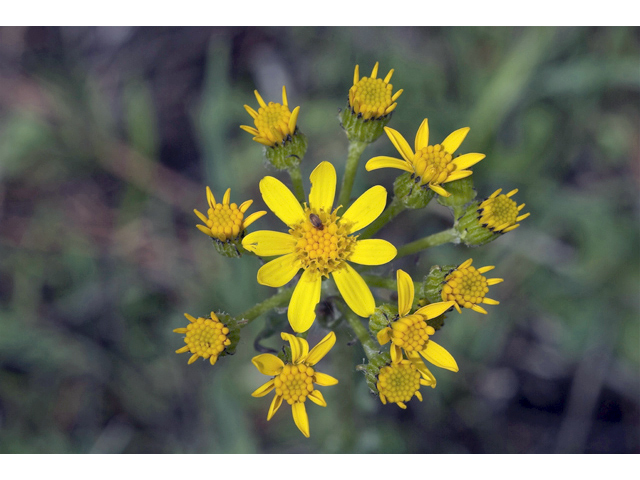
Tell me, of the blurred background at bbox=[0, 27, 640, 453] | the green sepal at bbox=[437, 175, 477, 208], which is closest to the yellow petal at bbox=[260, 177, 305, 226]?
the green sepal at bbox=[437, 175, 477, 208]

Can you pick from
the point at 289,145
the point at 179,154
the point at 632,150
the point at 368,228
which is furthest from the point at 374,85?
the point at 632,150

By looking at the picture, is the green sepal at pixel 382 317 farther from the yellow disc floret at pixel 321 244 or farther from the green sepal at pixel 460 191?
the green sepal at pixel 460 191

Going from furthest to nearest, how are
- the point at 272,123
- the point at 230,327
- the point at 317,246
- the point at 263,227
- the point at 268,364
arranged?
the point at 263,227 → the point at 272,123 → the point at 317,246 → the point at 230,327 → the point at 268,364

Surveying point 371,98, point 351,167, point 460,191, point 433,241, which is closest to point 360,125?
point 371,98

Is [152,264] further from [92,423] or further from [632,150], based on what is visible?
[632,150]

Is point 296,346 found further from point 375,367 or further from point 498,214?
point 498,214
